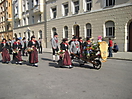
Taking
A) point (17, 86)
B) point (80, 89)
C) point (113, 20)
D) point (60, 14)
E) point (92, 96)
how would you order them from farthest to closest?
1. point (60, 14)
2. point (113, 20)
3. point (17, 86)
4. point (80, 89)
5. point (92, 96)

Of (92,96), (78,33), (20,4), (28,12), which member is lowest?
(92,96)

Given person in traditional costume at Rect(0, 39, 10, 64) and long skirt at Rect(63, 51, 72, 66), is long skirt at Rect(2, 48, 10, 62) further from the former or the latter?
long skirt at Rect(63, 51, 72, 66)

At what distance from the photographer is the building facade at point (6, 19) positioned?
4339cm

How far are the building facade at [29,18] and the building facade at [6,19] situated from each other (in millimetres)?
4471

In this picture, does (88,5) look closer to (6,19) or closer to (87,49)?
(87,49)

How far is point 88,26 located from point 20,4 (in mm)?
22112

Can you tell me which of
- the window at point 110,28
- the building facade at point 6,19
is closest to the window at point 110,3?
the window at point 110,28

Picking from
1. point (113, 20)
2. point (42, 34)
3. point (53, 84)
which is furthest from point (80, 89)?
point (42, 34)

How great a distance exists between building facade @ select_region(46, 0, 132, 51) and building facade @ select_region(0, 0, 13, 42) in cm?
2166

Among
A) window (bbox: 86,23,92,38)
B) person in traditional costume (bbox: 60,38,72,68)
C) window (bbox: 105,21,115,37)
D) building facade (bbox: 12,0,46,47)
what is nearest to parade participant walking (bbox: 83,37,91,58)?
person in traditional costume (bbox: 60,38,72,68)

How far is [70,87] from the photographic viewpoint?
4941 millimetres

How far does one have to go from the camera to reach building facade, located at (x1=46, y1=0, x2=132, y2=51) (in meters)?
16.3

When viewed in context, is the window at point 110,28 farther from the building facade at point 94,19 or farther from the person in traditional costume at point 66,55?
the person in traditional costume at point 66,55

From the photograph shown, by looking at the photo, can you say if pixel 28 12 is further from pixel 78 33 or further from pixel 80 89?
pixel 80 89
